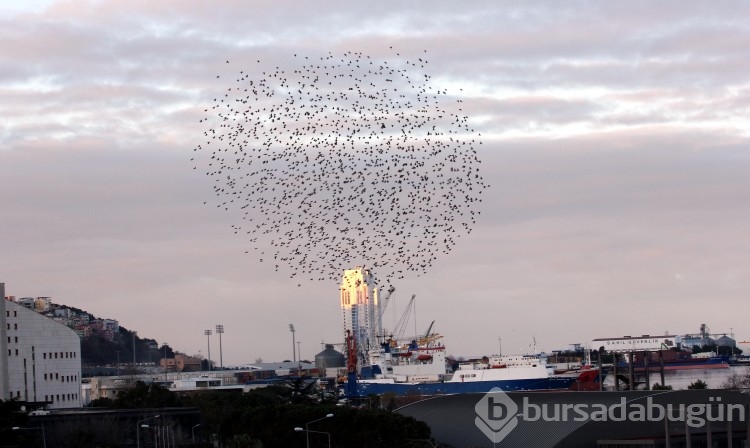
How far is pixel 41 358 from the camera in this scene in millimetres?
143750

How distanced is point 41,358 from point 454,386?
54.0 meters

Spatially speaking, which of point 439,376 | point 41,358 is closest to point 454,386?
point 439,376

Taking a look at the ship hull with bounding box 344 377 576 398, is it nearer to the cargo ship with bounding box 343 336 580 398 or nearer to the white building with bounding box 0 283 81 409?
the cargo ship with bounding box 343 336 580 398

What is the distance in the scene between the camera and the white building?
5502 inches

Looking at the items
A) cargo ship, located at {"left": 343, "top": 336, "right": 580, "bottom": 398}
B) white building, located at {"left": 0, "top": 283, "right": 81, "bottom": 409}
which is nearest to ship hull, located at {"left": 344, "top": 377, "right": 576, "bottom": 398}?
cargo ship, located at {"left": 343, "top": 336, "right": 580, "bottom": 398}

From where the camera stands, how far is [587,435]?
7975cm

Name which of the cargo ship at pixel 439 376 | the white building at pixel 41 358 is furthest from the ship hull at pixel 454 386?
the white building at pixel 41 358

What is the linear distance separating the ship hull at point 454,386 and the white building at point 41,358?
46993 mm

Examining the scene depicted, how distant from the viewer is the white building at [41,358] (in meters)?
140

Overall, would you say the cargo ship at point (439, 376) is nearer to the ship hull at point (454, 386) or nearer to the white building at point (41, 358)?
the ship hull at point (454, 386)

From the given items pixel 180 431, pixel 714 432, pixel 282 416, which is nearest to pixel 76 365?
pixel 180 431

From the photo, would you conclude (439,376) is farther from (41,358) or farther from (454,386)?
(41,358)

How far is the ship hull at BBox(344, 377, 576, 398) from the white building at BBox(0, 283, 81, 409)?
4699 centimetres

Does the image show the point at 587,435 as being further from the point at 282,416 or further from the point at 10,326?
the point at 10,326
